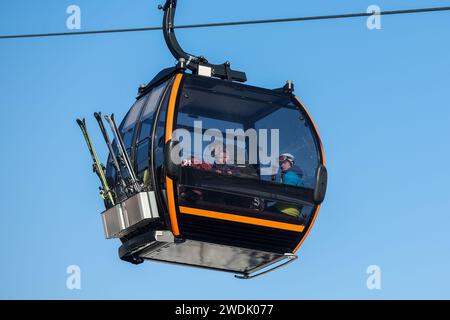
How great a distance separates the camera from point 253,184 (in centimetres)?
1462

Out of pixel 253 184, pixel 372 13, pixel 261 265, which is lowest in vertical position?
pixel 261 265

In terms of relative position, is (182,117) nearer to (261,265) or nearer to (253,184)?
(253,184)

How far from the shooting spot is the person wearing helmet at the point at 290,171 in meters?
14.9

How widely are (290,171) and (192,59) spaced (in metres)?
1.96

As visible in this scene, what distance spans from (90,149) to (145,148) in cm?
130

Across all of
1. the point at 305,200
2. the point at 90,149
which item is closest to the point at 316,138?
the point at 305,200

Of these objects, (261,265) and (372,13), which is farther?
(261,265)

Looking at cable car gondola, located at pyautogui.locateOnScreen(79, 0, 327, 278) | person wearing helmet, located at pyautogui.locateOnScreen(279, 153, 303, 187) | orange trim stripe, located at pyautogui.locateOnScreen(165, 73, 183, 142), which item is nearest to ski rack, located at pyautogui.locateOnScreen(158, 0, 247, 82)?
cable car gondola, located at pyautogui.locateOnScreen(79, 0, 327, 278)

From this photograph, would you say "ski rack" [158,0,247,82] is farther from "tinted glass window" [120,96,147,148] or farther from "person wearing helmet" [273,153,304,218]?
"person wearing helmet" [273,153,304,218]

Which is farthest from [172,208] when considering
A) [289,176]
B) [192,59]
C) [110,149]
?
[192,59]

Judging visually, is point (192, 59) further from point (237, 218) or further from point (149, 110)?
point (237, 218)

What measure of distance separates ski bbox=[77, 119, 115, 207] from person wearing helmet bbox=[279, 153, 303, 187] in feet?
7.24

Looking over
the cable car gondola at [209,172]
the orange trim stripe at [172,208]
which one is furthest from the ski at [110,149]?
the orange trim stripe at [172,208]

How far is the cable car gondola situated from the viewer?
47.1ft
